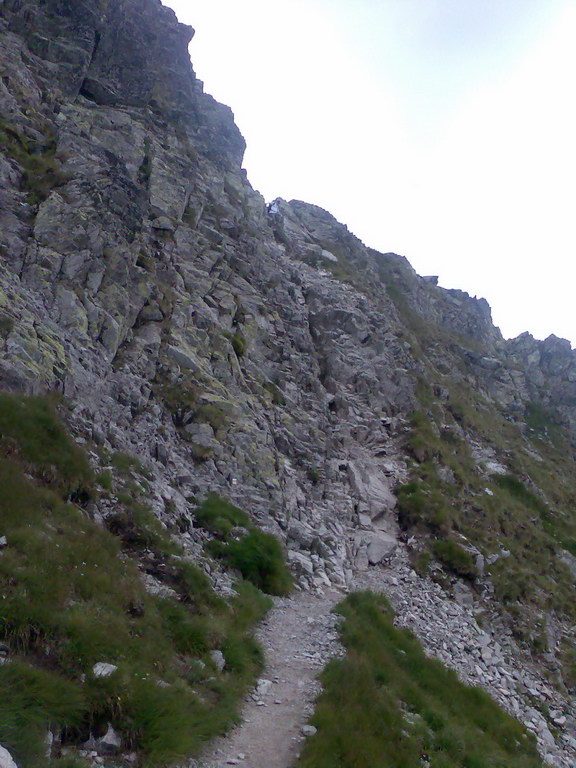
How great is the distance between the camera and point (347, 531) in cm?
2312

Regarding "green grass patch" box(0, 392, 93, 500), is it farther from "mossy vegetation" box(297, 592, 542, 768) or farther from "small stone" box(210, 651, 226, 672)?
"mossy vegetation" box(297, 592, 542, 768)

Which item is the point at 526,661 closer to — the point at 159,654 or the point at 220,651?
the point at 220,651

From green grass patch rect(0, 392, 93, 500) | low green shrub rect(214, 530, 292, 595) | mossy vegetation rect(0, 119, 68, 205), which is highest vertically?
mossy vegetation rect(0, 119, 68, 205)

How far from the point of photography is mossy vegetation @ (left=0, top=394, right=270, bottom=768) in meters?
6.13

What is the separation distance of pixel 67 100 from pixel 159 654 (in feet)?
103

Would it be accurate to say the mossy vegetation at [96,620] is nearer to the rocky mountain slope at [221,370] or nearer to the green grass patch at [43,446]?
the green grass patch at [43,446]

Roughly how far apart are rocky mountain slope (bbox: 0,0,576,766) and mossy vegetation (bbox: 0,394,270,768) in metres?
1.12

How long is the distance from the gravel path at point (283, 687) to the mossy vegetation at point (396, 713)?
0.36 meters

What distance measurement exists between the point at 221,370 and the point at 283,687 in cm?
1579

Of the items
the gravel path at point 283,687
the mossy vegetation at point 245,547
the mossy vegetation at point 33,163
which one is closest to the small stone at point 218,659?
the gravel path at point 283,687

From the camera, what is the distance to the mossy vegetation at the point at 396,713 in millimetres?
8484

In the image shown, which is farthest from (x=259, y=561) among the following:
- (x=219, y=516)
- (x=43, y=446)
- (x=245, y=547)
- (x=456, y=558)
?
(x=456, y=558)

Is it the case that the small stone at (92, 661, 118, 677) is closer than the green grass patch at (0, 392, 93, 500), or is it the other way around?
the small stone at (92, 661, 118, 677)

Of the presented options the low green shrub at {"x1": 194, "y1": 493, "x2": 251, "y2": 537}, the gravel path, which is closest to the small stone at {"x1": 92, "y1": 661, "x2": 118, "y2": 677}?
the gravel path
